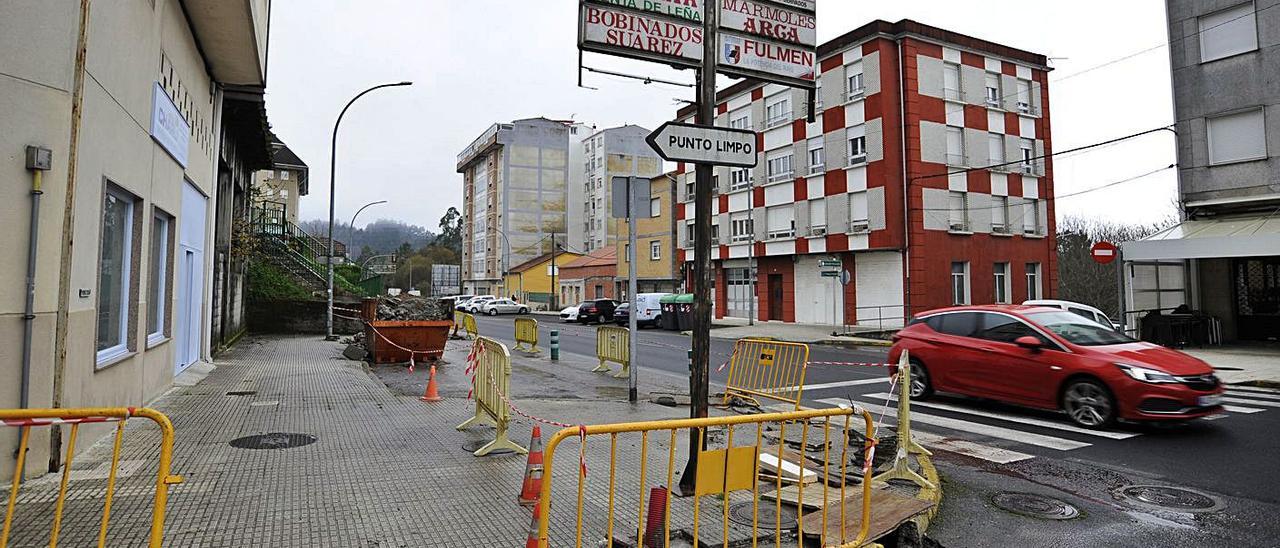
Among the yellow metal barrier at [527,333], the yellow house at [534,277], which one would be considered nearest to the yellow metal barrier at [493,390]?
the yellow metal barrier at [527,333]

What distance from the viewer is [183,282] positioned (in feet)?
38.0

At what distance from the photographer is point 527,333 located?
2028 centimetres

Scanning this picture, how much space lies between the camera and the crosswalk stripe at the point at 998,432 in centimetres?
741

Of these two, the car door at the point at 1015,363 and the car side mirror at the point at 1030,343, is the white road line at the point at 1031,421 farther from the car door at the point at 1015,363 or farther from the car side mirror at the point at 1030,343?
the car side mirror at the point at 1030,343

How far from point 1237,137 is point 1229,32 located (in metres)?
2.84

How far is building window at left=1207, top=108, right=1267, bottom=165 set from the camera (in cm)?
1794

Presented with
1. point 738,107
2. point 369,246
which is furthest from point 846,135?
point 369,246

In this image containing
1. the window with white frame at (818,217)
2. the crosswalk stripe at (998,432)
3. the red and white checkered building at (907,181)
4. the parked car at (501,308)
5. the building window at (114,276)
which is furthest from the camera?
the parked car at (501,308)

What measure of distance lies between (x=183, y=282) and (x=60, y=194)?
6.94 m

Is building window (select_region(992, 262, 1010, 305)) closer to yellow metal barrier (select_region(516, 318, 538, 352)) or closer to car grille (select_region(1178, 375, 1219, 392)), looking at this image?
yellow metal barrier (select_region(516, 318, 538, 352))

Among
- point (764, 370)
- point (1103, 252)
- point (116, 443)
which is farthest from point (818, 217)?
point (116, 443)

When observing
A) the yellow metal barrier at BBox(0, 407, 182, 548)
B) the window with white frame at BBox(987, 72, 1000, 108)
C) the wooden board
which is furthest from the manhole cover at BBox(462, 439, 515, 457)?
Answer: the window with white frame at BBox(987, 72, 1000, 108)

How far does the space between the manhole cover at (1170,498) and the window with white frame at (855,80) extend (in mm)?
27708

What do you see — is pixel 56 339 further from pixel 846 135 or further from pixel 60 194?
pixel 846 135
